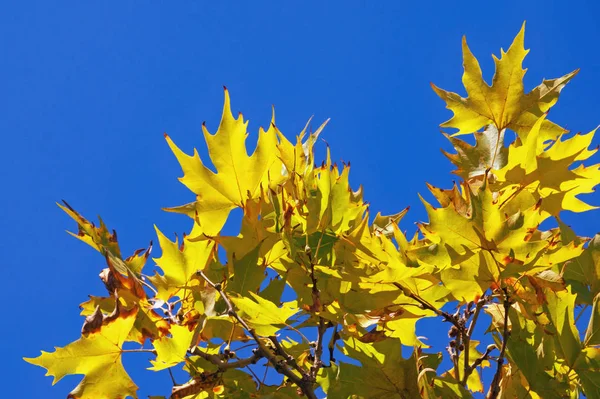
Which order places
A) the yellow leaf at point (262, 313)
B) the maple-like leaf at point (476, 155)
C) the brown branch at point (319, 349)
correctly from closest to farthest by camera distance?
the yellow leaf at point (262, 313), the brown branch at point (319, 349), the maple-like leaf at point (476, 155)

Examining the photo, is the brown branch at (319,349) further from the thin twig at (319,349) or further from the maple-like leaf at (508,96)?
the maple-like leaf at (508,96)

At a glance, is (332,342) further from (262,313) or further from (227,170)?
(227,170)

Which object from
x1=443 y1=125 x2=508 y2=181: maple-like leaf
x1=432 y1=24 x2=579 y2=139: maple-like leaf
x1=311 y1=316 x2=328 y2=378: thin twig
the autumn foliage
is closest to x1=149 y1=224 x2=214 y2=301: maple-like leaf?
the autumn foliage

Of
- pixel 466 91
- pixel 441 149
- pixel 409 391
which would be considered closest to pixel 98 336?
pixel 409 391

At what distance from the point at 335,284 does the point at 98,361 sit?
387mm

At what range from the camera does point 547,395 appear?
106 cm

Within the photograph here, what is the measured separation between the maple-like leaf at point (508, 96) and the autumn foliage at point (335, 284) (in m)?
0.16

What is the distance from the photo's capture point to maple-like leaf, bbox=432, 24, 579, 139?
1342 millimetres

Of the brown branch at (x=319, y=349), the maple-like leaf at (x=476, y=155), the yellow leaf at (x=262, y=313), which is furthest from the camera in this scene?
the maple-like leaf at (x=476, y=155)

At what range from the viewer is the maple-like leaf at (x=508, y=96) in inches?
52.8

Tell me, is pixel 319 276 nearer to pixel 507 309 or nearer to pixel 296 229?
pixel 296 229

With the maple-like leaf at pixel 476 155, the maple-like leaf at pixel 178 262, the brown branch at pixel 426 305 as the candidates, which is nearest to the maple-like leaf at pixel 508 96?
the maple-like leaf at pixel 476 155

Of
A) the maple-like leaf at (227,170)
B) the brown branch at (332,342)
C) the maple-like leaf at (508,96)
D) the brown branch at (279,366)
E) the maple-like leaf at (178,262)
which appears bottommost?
the brown branch at (279,366)

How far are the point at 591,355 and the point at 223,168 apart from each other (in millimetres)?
675
